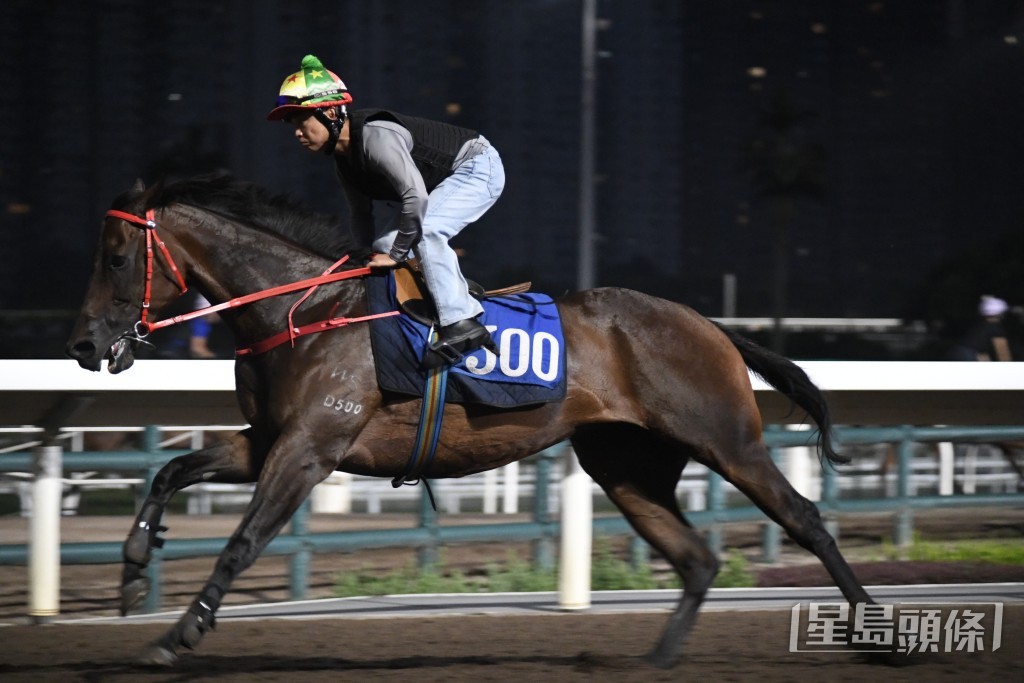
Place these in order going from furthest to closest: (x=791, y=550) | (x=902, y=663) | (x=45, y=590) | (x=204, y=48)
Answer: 1. (x=204, y=48)
2. (x=791, y=550)
3. (x=45, y=590)
4. (x=902, y=663)

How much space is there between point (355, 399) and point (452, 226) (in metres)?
0.67

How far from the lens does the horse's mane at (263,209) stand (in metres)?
4.37

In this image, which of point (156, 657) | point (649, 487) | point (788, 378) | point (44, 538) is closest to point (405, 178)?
point (649, 487)

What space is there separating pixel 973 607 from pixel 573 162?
4231 mm

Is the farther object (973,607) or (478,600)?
(478,600)

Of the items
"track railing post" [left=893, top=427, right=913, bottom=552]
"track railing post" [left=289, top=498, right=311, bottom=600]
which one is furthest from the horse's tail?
"track railing post" [left=893, top=427, right=913, bottom=552]

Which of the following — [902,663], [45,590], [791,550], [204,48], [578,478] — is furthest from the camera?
[204,48]

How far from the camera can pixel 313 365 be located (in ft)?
13.5

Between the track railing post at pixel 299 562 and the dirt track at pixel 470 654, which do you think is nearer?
the dirt track at pixel 470 654

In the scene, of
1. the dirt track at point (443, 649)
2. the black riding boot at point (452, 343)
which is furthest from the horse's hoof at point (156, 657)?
the black riding boot at point (452, 343)

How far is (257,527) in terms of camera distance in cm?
395

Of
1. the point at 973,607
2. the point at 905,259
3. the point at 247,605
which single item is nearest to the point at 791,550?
the point at 973,607

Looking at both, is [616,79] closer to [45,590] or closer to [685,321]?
[685,321]

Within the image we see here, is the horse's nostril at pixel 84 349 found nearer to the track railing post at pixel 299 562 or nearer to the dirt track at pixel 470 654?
the dirt track at pixel 470 654
